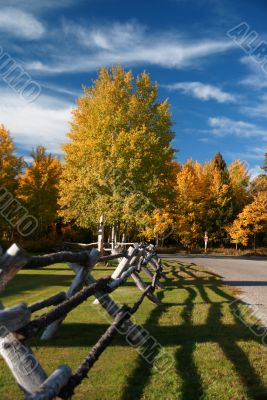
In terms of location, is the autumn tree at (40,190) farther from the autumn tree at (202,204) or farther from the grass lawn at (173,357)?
the grass lawn at (173,357)

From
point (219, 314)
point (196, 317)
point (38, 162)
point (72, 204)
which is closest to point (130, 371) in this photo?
point (196, 317)

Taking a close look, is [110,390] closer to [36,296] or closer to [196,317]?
[196,317]

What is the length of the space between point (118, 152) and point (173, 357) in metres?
14.9

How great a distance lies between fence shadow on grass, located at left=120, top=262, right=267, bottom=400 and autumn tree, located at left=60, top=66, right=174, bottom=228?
9494 mm

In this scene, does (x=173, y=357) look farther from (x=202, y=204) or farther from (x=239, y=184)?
(x=239, y=184)

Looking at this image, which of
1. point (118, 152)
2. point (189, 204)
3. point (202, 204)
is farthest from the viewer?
point (202, 204)

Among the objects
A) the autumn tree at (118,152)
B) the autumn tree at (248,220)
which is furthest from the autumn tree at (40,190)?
the autumn tree at (248,220)

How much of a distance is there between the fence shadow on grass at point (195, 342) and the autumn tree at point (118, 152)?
9.49 metres

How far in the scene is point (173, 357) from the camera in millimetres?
A: 5562

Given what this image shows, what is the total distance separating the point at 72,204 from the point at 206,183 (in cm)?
2960

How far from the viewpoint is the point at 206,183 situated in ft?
158

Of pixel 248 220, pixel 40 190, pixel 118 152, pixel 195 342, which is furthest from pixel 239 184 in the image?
pixel 195 342

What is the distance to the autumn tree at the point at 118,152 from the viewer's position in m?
19.8

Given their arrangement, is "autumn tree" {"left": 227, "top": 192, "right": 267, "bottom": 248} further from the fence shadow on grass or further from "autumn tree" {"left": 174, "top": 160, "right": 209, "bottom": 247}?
the fence shadow on grass
